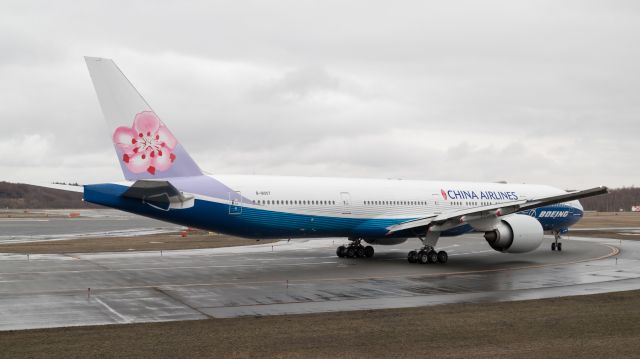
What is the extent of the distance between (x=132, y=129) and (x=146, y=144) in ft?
2.45

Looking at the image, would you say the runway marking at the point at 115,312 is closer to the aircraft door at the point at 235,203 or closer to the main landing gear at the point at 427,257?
the aircraft door at the point at 235,203

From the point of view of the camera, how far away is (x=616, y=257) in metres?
29.5

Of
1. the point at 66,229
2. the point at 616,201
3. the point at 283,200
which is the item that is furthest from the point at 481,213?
the point at 616,201

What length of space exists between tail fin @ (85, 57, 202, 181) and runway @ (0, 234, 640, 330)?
3968 millimetres

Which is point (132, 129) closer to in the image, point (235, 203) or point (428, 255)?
point (235, 203)

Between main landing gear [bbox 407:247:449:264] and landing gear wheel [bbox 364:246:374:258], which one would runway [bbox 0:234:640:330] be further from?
landing gear wheel [bbox 364:246:374:258]

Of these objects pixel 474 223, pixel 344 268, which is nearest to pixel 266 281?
pixel 344 268

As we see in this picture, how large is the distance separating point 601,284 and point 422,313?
8.82 metres

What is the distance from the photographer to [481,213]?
25938mm

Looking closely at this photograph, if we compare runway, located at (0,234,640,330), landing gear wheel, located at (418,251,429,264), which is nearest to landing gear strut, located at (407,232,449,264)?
landing gear wheel, located at (418,251,429,264)

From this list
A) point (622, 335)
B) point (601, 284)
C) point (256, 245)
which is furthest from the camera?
point (256, 245)

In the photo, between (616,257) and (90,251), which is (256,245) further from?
(616,257)

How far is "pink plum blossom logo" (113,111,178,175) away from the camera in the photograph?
22.0m

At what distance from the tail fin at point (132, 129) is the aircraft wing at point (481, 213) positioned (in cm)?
1109
